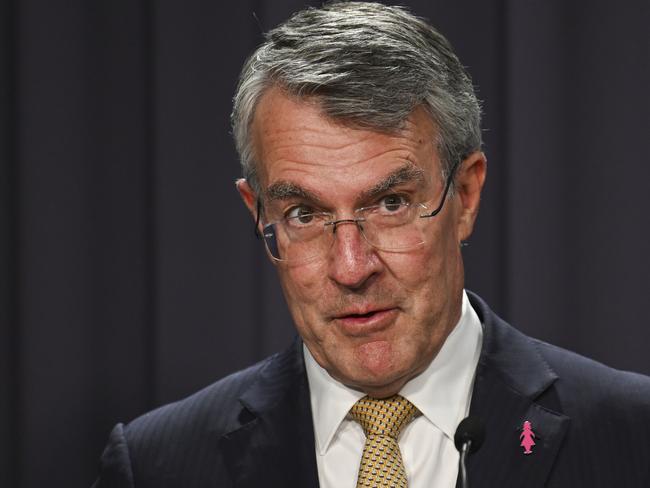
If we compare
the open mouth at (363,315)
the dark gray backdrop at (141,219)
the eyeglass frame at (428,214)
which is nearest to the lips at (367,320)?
the open mouth at (363,315)

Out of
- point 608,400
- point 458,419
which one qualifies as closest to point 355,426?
point 458,419

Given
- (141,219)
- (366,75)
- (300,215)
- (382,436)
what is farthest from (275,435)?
(141,219)

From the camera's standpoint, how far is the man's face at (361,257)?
172 centimetres

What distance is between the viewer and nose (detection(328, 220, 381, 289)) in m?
1.70

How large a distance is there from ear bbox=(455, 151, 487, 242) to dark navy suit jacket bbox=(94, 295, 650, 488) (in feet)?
0.71

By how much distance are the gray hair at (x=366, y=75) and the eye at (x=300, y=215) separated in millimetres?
117

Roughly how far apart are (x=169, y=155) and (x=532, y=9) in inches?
39.0

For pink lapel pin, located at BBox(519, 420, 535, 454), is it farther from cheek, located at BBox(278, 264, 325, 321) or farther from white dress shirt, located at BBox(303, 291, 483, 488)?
cheek, located at BBox(278, 264, 325, 321)

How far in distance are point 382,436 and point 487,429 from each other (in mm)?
186

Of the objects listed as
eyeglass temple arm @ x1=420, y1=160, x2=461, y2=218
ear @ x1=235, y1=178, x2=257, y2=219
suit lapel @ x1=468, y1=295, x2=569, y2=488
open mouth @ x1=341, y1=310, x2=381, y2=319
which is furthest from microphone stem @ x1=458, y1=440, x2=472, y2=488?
ear @ x1=235, y1=178, x2=257, y2=219

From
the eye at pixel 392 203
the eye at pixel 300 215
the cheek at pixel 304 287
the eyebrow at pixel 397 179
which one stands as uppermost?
the eyebrow at pixel 397 179

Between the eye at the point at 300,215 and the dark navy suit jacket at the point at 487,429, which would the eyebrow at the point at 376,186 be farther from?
the dark navy suit jacket at the point at 487,429

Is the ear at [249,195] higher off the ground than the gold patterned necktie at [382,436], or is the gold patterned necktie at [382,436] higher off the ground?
the ear at [249,195]

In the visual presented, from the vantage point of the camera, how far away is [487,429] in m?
1.81
